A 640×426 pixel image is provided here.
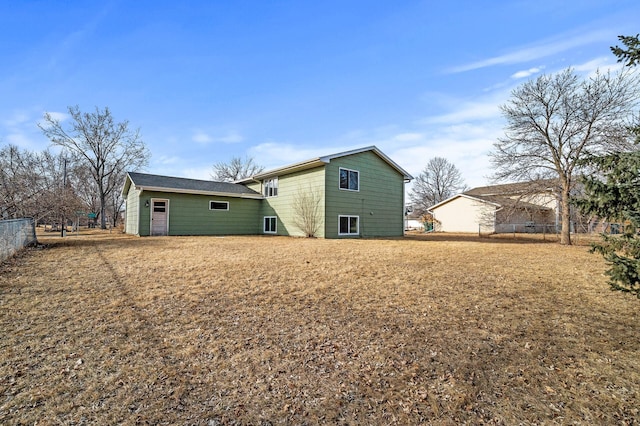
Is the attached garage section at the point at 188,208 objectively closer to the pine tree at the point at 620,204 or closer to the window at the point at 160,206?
the window at the point at 160,206

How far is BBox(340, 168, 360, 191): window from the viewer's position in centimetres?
1519

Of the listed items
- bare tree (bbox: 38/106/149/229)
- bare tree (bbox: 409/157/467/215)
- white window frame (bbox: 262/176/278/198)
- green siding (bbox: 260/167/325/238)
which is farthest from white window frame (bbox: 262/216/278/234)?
bare tree (bbox: 409/157/467/215)

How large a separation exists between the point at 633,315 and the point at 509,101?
43.1 ft

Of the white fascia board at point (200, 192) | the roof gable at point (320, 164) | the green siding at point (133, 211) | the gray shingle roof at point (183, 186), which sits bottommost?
the green siding at point (133, 211)

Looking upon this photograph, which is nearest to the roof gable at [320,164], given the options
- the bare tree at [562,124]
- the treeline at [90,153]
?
the bare tree at [562,124]

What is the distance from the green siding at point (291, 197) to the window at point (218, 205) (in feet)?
7.89

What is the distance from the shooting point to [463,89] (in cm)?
1143

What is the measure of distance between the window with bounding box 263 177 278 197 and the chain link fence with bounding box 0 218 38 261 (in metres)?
10.9

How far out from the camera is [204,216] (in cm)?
1678

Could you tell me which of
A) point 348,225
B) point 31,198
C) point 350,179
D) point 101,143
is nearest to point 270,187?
point 350,179

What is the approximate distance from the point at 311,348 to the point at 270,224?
603 inches

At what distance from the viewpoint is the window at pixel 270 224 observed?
17.9 meters

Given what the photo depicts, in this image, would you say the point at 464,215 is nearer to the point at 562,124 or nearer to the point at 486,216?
the point at 486,216

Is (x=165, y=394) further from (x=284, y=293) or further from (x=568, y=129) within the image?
(x=568, y=129)
